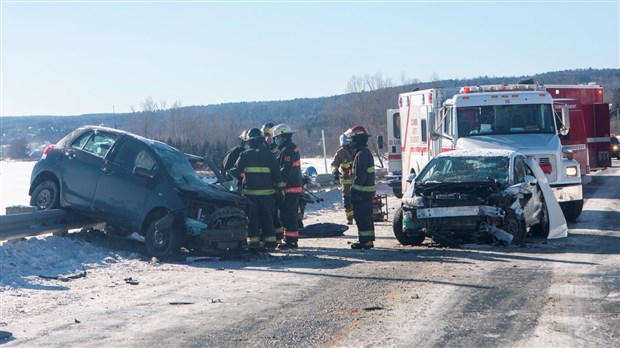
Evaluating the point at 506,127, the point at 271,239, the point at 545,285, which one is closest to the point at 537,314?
the point at 545,285

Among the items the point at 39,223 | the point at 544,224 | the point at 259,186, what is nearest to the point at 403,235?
the point at 259,186

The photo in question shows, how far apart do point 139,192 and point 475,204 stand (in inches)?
200

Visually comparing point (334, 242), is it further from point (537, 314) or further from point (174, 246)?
point (537, 314)

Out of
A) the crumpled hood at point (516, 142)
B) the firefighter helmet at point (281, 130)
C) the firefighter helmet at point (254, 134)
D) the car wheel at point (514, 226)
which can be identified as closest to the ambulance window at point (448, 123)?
the crumpled hood at point (516, 142)

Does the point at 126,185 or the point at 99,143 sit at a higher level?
the point at 99,143

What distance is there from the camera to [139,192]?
13594mm

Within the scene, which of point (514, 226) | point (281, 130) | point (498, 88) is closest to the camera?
point (514, 226)

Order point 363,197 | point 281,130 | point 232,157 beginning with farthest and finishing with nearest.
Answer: point 232,157, point 281,130, point 363,197

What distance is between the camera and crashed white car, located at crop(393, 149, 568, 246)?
13.8 m

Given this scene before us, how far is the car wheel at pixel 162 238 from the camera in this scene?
13117 mm

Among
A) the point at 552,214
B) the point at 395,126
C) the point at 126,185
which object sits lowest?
the point at 552,214

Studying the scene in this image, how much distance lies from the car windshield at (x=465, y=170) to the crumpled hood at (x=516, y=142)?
9.66 ft

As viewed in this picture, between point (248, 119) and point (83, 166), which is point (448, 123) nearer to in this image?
point (83, 166)

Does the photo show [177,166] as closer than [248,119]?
Yes
